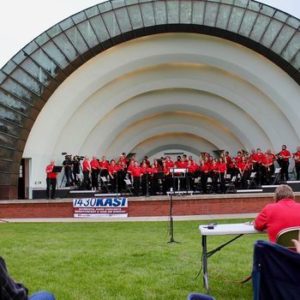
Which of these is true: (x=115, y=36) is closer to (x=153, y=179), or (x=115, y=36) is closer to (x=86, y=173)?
(x=86, y=173)

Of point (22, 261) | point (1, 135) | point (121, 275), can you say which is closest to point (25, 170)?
point (1, 135)

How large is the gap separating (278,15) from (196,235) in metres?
17.6

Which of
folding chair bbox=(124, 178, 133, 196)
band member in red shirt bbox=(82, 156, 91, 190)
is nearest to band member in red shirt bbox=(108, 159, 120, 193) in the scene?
folding chair bbox=(124, 178, 133, 196)

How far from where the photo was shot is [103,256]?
33.5 ft

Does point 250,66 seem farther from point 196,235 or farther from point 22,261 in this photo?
point 22,261

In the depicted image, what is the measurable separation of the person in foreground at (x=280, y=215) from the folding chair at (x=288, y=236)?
0.68ft

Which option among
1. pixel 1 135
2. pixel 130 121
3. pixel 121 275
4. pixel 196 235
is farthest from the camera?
pixel 130 121

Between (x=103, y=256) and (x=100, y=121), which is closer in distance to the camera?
(x=103, y=256)

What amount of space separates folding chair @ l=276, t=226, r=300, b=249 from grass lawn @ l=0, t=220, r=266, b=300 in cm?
134

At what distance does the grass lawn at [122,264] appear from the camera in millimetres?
7160

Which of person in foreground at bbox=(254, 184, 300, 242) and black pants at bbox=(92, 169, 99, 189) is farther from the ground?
black pants at bbox=(92, 169, 99, 189)

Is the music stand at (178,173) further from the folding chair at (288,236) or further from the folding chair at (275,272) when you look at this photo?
the folding chair at (275,272)

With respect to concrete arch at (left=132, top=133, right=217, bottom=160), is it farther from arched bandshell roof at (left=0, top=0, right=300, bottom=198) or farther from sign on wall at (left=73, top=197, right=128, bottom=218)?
sign on wall at (left=73, top=197, right=128, bottom=218)

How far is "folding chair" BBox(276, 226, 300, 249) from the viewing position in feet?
18.6
